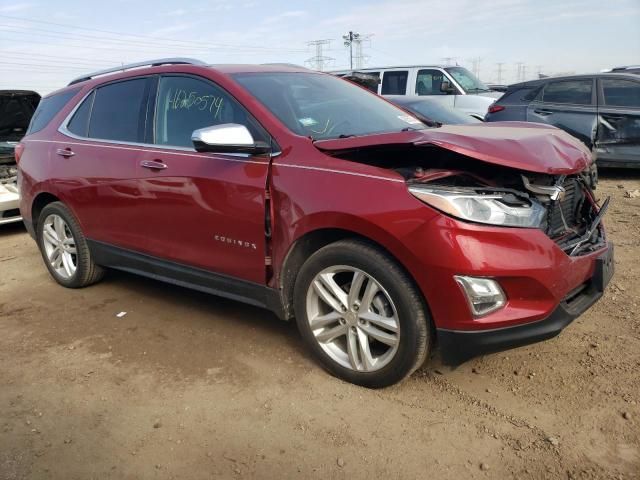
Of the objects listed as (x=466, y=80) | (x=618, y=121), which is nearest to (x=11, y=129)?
(x=618, y=121)

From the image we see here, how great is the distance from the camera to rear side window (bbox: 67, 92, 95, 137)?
4.41 metres

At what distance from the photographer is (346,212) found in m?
2.76

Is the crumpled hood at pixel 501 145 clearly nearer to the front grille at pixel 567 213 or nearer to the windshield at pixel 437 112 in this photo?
the front grille at pixel 567 213

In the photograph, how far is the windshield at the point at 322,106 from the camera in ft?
10.8

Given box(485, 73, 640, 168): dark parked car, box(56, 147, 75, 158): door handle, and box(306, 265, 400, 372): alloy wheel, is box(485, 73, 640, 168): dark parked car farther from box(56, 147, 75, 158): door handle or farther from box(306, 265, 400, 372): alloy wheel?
box(56, 147, 75, 158): door handle

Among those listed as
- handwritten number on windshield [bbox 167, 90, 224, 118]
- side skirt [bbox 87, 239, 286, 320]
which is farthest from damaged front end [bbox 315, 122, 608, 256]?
side skirt [bbox 87, 239, 286, 320]

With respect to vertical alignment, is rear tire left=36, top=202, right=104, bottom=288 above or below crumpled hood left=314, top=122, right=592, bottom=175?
below

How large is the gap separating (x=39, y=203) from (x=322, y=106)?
9.28 feet

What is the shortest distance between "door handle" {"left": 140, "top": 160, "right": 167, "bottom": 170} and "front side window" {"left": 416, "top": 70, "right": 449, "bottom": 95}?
30.7ft

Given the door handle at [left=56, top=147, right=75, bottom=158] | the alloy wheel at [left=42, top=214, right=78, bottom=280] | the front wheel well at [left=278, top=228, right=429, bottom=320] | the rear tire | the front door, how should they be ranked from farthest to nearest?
the alloy wheel at [left=42, top=214, right=78, bottom=280] < the rear tire < the door handle at [left=56, top=147, right=75, bottom=158] < the front door < the front wheel well at [left=278, top=228, right=429, bottom=320]

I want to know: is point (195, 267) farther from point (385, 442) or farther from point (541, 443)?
point (541, 443)

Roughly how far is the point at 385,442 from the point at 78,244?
10.1 feet

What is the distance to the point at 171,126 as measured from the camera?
3699mm

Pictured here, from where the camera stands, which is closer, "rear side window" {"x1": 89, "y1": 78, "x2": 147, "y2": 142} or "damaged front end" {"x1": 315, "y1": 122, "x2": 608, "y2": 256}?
"damaged front end" {"x1": 315, "y1": 122, "x2": 608, "y2": 256}
